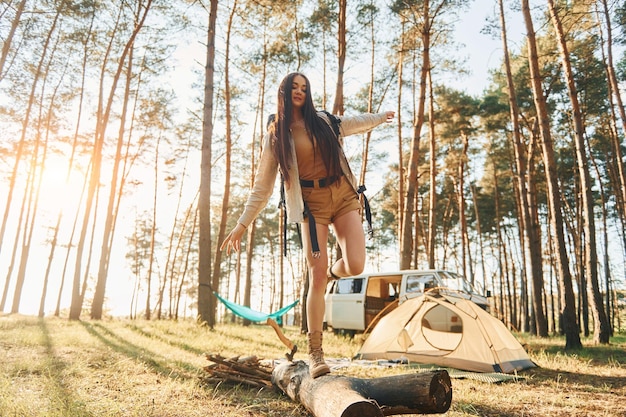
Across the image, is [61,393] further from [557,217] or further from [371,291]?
[371,291]

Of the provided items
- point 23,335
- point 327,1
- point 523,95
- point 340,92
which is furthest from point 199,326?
point 523,95

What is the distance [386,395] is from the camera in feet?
6.73

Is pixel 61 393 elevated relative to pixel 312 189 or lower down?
lower down

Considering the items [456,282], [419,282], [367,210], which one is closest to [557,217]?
[456,282]

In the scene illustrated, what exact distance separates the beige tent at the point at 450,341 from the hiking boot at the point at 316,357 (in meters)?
3.40

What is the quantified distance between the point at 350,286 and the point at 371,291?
0.63 metres

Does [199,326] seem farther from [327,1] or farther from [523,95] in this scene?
[523,95]

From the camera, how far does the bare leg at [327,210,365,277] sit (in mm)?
2555

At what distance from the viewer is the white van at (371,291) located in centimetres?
816

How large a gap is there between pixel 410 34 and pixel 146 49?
823 cm

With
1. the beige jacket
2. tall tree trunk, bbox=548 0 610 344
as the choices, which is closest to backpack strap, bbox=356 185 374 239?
the beige jacket

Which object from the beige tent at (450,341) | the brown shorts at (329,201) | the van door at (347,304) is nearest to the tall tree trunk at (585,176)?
the beige tent at (450,341)

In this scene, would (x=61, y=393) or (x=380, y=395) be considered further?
(x=61, y=393)

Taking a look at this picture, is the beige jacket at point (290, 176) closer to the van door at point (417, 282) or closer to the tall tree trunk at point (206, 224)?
the van door at point (417, 282)
